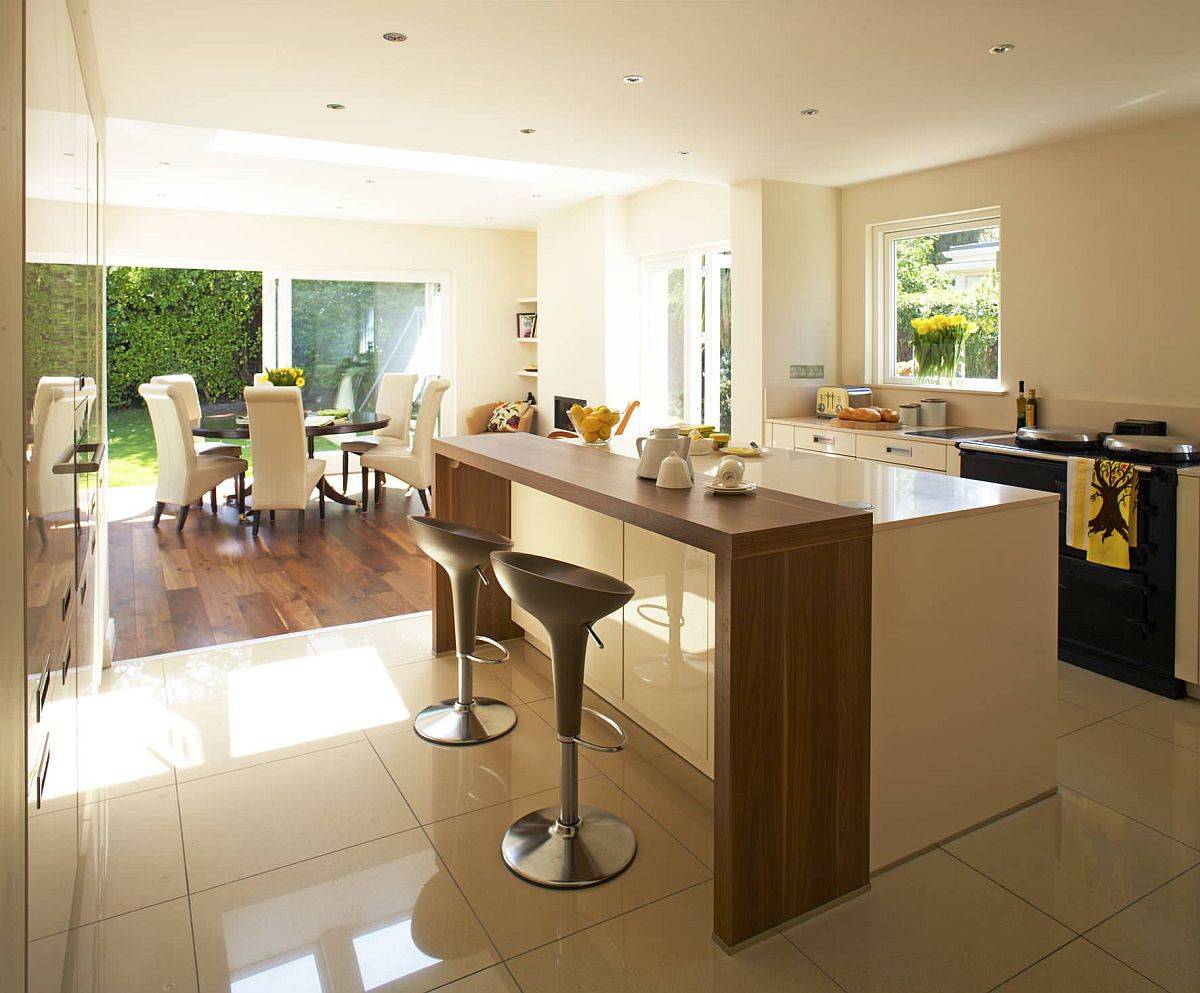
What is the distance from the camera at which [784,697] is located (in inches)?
78.4

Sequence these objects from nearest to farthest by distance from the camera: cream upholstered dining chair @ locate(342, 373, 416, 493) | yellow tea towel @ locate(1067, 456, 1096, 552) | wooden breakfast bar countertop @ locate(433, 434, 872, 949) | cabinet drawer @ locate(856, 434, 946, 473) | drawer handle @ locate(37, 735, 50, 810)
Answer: drawer handle @ locate(37, 735, 50, 810), wooden breakfast bar countertop @ locate(433, 434, 872, 949), yellow tea towel @ locate(1067, 456, 1096, 552), cabinet drawer @ locate(856, 434, 946, 473), cream upholstered dining chair @ locate(342, 373, 416, 493)

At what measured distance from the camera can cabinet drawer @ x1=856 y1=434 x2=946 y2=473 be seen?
15.0ft

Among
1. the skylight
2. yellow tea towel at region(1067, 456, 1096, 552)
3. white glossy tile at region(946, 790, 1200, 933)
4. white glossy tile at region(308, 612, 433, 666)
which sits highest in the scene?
the skylight

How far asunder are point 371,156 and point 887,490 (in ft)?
16.5

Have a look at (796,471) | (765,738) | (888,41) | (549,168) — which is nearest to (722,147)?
(888,41)

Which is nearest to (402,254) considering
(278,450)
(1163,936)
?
(278,450)

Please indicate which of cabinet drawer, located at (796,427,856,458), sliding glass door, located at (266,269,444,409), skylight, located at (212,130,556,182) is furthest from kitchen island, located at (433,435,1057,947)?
sliding glass door, located at (266,269,444,409)

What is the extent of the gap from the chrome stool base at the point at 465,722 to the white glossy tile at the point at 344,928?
0.65m

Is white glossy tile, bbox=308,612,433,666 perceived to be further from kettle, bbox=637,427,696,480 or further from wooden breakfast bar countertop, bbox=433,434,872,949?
wooden breakfast bar countertop, bbox=433,434,872,949

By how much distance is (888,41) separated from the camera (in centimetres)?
317

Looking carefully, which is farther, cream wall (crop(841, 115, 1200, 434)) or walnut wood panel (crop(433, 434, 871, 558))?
cream wall (crop(841, 115, 1200, 434))

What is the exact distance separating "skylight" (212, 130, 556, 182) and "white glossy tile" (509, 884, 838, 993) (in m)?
4.86

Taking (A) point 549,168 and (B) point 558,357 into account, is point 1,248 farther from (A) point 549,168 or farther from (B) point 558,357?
(B) point 558,357

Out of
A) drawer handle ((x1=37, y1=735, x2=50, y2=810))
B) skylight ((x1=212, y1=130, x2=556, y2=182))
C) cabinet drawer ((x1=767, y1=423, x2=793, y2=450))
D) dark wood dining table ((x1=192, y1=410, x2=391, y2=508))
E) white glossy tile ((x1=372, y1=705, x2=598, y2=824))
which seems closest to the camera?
drawer handle ((x1=37, y1=735, x2=50, y2=810))
